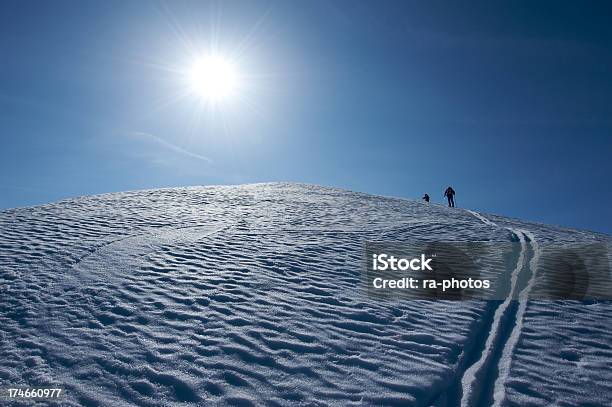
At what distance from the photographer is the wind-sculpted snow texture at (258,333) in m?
4.10

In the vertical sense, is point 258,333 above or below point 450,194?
below

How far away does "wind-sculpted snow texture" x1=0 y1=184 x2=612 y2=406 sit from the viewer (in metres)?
4.10

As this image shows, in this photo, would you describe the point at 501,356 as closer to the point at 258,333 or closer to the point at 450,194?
the point at 258,333

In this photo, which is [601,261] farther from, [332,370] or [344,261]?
[332,370]

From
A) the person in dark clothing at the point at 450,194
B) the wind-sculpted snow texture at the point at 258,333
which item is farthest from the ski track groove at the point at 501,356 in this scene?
the person in dark clothing at the point at 450,194

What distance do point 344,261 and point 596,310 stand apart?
193 inches

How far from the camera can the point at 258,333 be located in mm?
5258

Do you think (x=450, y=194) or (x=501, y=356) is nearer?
(x=501, y=356)

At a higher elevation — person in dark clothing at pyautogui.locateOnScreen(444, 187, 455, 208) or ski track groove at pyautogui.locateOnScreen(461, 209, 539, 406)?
person in dark clothing at pyautogui.locateOnScreen(444, 187, 455, 208)

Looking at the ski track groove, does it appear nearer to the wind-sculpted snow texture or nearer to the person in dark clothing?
the wind-sculpted snow texture

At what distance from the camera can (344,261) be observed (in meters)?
9.12

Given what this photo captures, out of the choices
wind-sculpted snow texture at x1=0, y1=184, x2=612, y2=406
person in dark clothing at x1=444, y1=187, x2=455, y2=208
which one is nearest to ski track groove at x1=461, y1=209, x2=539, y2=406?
wind-sculpted snow texture at x1=0, y1=184, x2=612, y2=406

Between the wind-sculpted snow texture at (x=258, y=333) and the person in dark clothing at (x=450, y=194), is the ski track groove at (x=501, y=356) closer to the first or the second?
the wind-sculpted snow texture at (x=258, y=333)

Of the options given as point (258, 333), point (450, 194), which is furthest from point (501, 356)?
point (450, 194)
